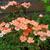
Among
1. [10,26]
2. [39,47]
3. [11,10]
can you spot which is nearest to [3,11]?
[11,10]

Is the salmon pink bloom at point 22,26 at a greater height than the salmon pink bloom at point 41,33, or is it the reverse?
the salmon pink bloom at point 22,26

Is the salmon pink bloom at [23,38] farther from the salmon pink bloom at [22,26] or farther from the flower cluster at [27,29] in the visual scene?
the salmon pink bloom at [22,26]

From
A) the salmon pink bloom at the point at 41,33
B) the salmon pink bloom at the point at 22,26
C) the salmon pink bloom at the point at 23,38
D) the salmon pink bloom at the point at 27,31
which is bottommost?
the salmon pink bloom at the point at 23,38

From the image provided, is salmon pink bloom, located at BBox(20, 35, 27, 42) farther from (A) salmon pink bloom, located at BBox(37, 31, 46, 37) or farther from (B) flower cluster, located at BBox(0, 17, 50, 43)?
(A) salmon pink bloom, located at BBox(37, 31, 46, 37)

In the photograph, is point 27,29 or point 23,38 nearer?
point 23,38

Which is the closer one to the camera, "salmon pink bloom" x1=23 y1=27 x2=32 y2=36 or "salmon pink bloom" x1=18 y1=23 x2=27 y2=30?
"salmon pink bloom" x1=23 y1=27 x2=32 y2=36

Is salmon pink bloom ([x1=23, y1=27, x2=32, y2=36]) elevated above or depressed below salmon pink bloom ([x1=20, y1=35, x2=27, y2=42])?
above

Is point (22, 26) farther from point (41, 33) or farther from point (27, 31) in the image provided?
point (41, 33)

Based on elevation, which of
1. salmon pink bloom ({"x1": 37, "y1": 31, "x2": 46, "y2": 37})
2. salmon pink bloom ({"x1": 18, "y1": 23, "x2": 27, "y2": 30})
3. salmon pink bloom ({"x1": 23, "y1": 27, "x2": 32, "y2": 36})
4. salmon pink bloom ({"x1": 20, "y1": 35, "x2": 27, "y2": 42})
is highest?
salmon pink bloom ({"x1": 18, "y1": 23, "x2": 27, "y2": 30})

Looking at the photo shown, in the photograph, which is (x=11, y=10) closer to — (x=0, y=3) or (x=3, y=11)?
(x=3, y=11)

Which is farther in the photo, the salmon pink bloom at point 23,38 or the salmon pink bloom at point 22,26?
the salmon pink bloom at point 22,26

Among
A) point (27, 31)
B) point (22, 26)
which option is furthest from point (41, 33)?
point (22, 26)

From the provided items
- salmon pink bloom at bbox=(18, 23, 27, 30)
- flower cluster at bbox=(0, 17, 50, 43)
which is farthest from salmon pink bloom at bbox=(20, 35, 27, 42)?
salmon pink bloom at bbox=(18, 23, 27, 30)

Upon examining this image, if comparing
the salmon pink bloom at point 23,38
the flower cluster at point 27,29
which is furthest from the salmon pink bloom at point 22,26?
the salmon pink bloom at point 23,38
